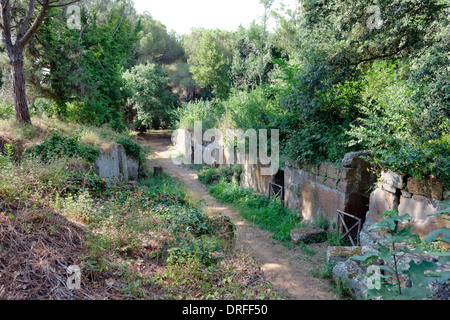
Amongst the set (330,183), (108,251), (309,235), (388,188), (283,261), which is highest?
(388,188)

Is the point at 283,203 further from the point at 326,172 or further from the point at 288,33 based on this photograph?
the point at 288,33

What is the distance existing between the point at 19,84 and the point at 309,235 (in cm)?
896

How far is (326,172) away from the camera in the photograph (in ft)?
24.0

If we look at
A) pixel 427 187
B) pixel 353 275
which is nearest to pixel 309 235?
pixel 353 275

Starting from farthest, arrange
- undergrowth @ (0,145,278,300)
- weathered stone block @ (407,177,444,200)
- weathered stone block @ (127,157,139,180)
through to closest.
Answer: weathered stone block @ (127,157,139,180) → weathered stone block @ (407,177,444,200) → undergrowth @ (0,145,278,300)

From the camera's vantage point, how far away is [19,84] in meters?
7.96

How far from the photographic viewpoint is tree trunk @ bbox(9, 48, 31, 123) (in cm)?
773

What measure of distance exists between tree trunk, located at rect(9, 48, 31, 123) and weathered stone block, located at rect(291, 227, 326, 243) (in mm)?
8323

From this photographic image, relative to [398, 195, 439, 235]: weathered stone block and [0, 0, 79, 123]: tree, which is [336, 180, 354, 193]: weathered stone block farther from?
[0, 0, 79, 123]: tree

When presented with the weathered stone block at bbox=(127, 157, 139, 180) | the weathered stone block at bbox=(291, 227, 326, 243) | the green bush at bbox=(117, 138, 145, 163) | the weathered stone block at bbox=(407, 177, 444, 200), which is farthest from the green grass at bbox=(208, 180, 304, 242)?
the green bush at bbox=(117, 138, 145, 163)

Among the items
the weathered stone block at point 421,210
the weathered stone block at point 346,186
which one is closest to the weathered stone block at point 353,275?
the weathered stone block at point 421,210

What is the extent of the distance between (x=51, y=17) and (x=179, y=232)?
32.9ft

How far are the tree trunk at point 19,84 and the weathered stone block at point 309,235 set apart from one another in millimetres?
8323

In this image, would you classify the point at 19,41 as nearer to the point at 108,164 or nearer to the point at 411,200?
the point at 108,164
